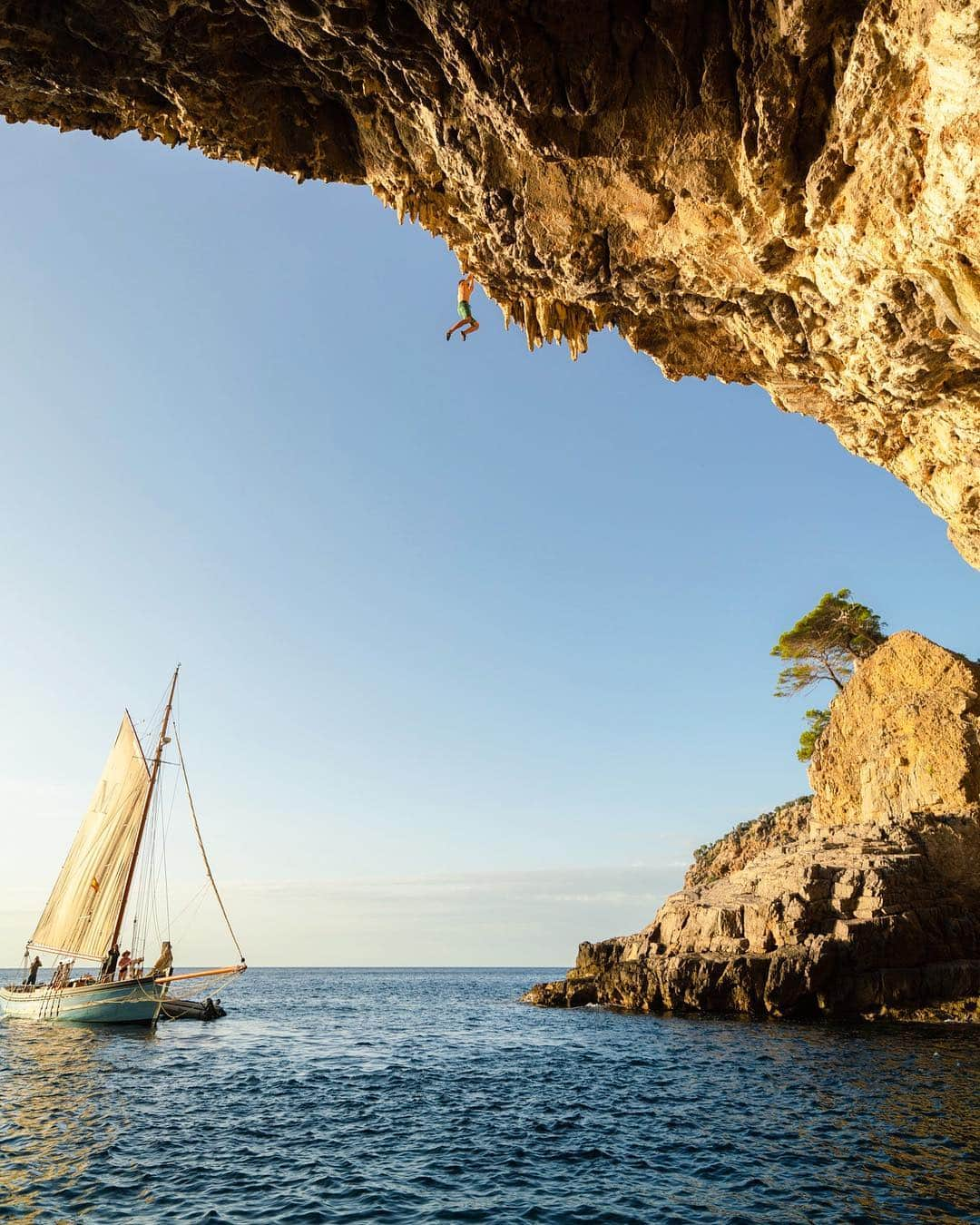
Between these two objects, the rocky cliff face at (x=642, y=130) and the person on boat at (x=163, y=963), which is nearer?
the rocky cliff face at (x=642, y=130)

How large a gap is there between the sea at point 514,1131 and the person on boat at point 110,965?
7.13m

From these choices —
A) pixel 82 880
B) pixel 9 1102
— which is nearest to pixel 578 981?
pixel 82 880

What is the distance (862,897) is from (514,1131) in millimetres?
A: 24670

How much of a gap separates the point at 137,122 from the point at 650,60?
941 centimetres

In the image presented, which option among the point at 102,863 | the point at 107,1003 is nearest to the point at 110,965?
the point at 107,1003

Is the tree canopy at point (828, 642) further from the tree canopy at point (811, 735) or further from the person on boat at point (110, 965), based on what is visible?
the person on boat at point (110, 965)

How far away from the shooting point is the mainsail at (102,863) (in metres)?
37.3

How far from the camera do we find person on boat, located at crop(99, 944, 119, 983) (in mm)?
36062

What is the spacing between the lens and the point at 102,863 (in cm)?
3806

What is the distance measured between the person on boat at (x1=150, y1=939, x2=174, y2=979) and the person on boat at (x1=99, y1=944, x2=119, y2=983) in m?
2.69

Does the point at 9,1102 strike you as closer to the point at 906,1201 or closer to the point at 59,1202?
the point at 59,1202

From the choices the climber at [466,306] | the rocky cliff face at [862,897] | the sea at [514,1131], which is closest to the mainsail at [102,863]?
the sea at [514,1131]

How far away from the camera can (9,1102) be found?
18.2 m

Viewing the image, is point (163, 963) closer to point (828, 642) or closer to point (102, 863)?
point (102, 863)
